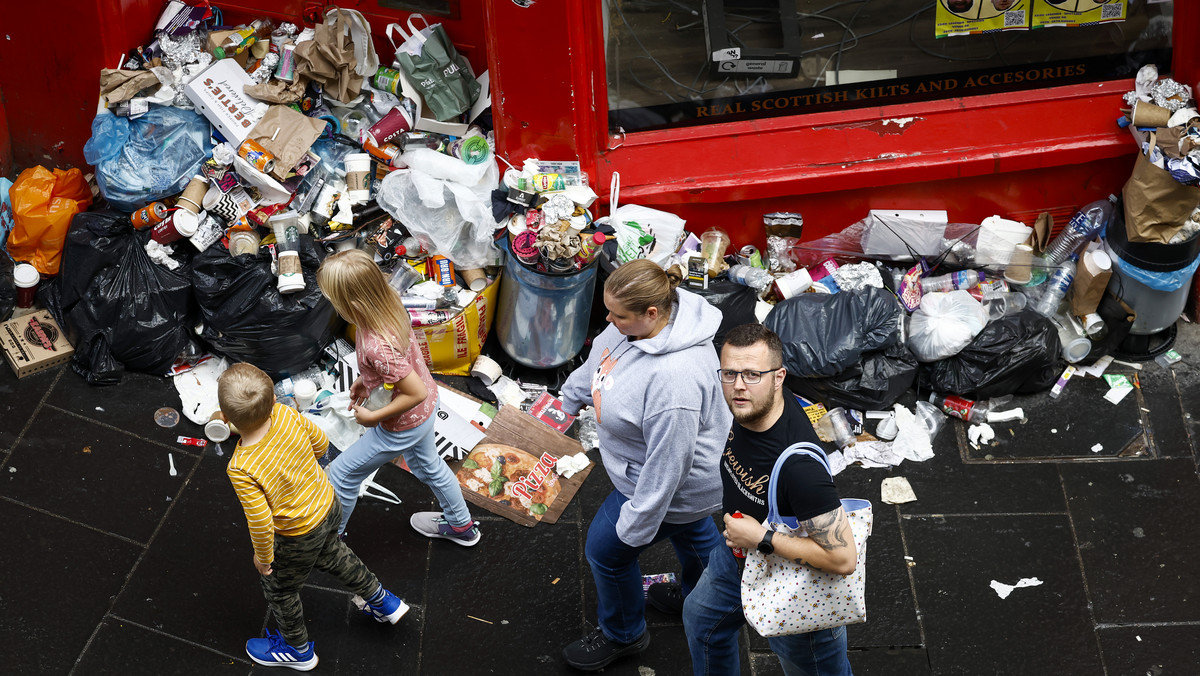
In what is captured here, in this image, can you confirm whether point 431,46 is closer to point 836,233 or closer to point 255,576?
point 836,233

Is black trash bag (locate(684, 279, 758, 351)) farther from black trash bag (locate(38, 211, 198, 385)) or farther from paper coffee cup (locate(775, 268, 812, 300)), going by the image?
black trash bag (locate(38, 211, 198, 385))

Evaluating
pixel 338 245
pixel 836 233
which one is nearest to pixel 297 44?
pixel 338 245

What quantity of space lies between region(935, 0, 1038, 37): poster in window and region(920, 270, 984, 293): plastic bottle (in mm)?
1274

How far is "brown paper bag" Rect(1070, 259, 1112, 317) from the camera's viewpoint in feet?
17.4

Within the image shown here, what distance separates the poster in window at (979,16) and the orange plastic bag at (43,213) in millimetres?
4664

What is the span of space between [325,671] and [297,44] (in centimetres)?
321

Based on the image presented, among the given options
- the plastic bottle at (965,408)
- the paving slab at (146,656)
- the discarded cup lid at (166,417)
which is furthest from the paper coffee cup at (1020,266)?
the discarded cup lid at (166,417)

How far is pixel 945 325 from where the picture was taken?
519 centimetres

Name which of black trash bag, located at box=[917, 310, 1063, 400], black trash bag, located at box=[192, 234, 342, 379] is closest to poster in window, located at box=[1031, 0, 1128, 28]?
black trash bag, located at box=[917, 310, 1063, 400]

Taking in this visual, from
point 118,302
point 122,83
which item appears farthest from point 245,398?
point 122,83

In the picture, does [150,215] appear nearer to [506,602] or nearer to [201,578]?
[201,578]

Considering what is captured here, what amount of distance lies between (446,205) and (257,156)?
988mm

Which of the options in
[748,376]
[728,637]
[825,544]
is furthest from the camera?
[728,637]

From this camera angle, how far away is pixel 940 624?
4.30 m
